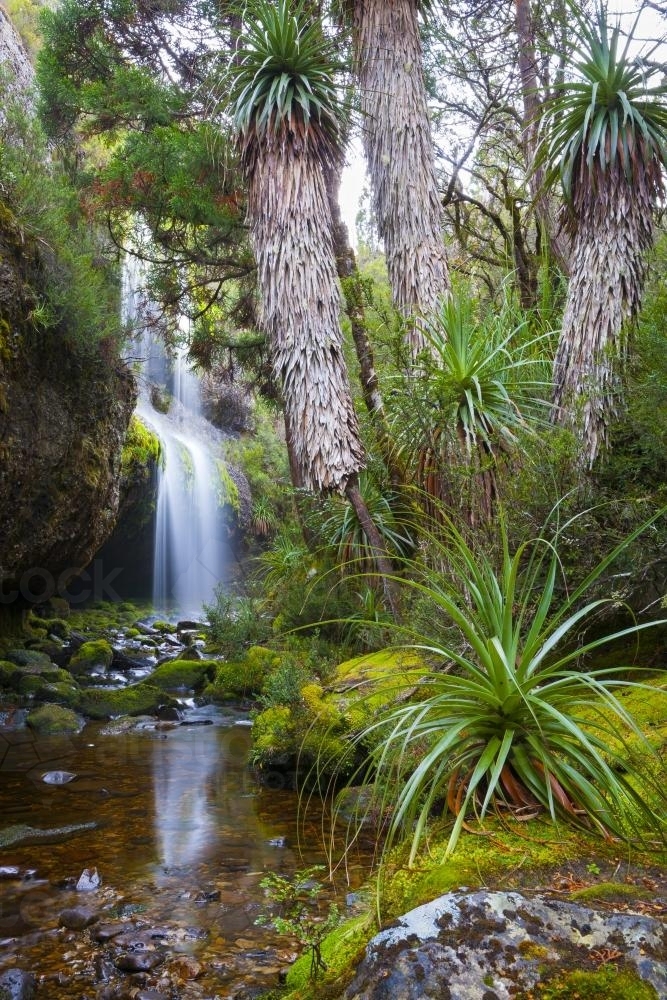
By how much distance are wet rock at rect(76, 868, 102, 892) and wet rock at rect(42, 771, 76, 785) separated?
2.09m

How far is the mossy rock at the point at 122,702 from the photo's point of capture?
8.66 m

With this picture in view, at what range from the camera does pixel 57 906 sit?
367 cm

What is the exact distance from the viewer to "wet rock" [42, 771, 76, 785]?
596 centimetres

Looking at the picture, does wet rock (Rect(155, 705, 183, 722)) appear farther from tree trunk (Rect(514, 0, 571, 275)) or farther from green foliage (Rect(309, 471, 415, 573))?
tree trunk (Rect(514, 0, 571, 275))

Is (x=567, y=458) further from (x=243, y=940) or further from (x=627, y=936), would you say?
(x=627, y=936)

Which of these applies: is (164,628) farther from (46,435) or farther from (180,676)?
(46,435)

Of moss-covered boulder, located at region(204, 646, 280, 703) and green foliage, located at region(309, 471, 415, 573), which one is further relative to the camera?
moss-covered boulder, located at region(204, 646, 280, 703)

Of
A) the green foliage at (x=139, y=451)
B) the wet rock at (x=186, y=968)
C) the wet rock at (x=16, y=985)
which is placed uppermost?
the green foliage at (x=139, y=451)

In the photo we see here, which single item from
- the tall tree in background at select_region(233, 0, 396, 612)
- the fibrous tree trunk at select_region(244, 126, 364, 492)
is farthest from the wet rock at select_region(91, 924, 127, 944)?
the fibrous tree trunk at select_region(244, 126, 364, 492)

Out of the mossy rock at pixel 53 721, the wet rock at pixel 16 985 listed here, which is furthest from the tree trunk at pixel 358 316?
the wet rock at pixel 16 985

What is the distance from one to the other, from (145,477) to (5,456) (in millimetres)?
8535

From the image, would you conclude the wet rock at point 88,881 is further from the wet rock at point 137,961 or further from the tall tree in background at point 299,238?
the tall tree in background at point 299,238

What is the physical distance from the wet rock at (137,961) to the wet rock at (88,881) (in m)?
0.86

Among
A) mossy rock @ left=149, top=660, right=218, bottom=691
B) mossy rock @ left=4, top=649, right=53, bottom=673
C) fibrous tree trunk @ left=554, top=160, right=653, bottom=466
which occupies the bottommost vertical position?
mossy rock @ left=149, top=660, right=218, bottom=691
